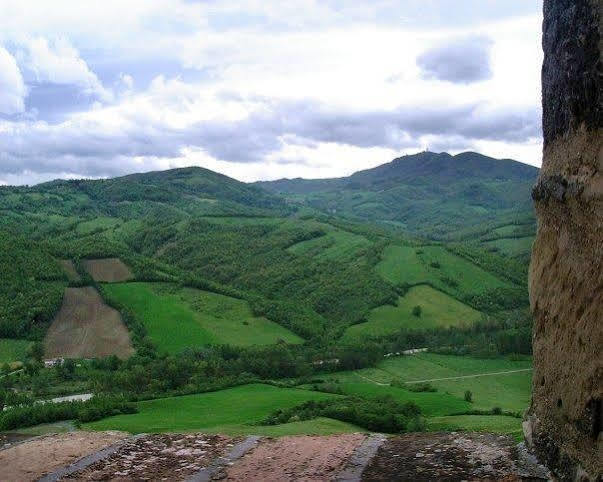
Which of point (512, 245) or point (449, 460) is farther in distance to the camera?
point (512, 245)

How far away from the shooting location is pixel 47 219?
15000cm

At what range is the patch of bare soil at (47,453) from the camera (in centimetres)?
1084

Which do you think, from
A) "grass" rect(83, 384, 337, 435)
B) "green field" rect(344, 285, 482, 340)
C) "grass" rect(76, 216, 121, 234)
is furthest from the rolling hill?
"grass" rect(83, 384, 337, 435)

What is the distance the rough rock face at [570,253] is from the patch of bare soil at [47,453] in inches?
310

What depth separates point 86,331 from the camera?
2965 inches

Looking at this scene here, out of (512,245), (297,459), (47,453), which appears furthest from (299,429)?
(512,245)

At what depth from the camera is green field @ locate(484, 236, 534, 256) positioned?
12331 centimetres

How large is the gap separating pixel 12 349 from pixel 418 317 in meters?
50.0

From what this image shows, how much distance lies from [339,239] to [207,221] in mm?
35921

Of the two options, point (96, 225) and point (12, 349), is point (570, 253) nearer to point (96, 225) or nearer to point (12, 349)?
point (12, 349)

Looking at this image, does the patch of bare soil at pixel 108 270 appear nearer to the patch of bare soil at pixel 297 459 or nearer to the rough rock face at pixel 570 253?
the patch of bare soil at pixel 297 459

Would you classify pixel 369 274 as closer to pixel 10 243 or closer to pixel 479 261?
pixel 479 261

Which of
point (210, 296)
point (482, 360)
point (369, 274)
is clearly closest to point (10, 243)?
point (210, 296)

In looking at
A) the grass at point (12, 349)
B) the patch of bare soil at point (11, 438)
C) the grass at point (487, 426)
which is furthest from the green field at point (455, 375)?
the grass at point (12, 349)
